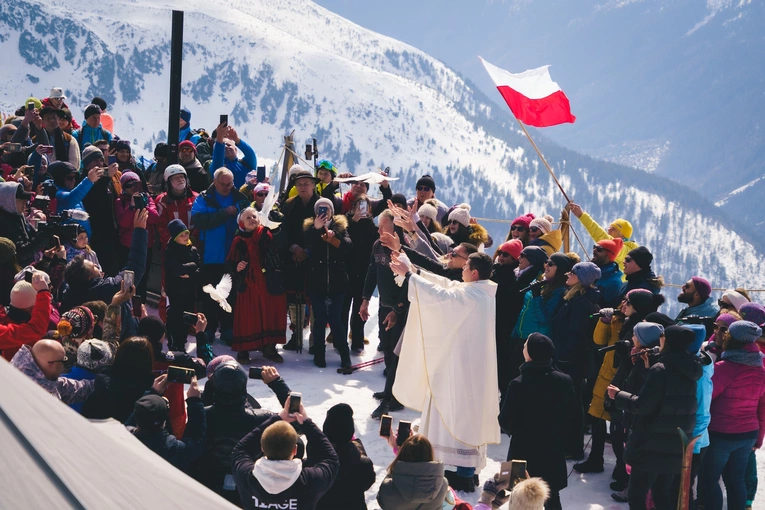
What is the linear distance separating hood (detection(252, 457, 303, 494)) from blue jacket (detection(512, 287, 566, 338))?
3414 mm

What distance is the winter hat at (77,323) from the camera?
17.3 feet

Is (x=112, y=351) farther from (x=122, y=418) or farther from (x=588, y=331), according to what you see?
(x=588, y=331)

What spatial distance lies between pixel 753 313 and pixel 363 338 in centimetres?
419

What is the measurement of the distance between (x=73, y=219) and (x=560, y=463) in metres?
4.70

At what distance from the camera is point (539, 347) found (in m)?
5.25

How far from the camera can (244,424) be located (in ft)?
15.1

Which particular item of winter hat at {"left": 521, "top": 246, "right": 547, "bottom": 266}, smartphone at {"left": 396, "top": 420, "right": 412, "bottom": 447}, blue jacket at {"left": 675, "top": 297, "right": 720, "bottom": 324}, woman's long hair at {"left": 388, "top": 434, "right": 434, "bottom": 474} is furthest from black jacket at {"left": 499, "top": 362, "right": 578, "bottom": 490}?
winter hat at {"left": 521, "top": 246, "right": 547, "bottom": 266}

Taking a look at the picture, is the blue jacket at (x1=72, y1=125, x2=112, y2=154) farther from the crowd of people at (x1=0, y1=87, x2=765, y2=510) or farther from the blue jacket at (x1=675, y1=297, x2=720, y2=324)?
the blue jacket at (x1=675, y1=297, x2=720, y2=324)

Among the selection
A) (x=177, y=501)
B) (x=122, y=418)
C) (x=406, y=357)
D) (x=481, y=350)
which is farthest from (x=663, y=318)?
(x=177, y=501)

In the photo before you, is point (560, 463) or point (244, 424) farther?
point (560, 463)

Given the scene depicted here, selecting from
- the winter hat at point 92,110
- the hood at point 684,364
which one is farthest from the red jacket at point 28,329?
the winter hat at point 92,110

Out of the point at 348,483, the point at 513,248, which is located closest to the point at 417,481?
the point at 348,483

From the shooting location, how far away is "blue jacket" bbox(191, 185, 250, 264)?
8.25 metres

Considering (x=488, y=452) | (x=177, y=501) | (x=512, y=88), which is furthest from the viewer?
(x=512, y=88)
